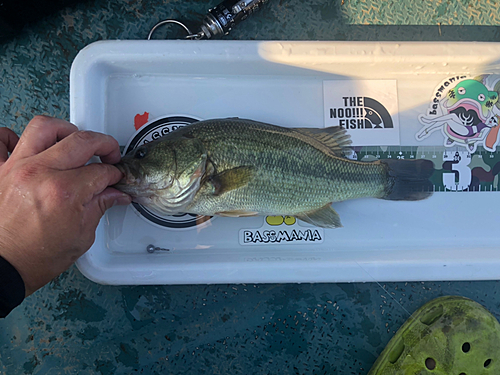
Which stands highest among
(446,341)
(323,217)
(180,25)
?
(180,25)

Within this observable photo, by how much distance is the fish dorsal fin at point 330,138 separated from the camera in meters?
1.57

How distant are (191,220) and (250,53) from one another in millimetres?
890

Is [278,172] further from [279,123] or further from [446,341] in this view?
[446,341]

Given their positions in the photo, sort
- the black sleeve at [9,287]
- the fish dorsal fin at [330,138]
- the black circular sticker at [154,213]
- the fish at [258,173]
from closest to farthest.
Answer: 1. the black sleeve at [9,287]
2. the fish at [258,173]
3. the fish dorsal fin at [330,138]
4. the black circular sticker at [154,213]

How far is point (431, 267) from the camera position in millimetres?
1604

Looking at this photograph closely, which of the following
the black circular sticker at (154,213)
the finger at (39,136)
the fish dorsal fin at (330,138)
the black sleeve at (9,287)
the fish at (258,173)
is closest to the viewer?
the black sleeve at (9,287)

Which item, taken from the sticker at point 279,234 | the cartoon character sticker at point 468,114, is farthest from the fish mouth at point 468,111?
the sticker at point 279,234

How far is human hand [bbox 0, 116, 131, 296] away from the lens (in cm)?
116

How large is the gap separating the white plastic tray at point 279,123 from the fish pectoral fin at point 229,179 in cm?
33

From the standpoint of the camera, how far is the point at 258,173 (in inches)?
56.7

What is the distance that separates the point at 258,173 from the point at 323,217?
42 centimetres

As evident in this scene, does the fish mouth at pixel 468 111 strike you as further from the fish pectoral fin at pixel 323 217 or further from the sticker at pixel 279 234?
the sticker at pixel 279 234

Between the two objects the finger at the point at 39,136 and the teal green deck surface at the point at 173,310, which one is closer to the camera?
the finger at the point at 39,136

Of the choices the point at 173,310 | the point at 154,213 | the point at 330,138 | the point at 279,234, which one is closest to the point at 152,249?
the point at 154,213
